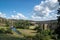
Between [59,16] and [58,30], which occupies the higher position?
[59,16]

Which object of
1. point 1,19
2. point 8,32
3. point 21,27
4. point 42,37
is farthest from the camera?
point 1,19

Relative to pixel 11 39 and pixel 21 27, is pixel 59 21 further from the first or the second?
pixel 21 27

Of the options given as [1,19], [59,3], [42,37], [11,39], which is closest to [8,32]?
[11,39]

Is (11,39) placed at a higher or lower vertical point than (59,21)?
lower

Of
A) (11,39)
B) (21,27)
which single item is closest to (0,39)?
(11,39)

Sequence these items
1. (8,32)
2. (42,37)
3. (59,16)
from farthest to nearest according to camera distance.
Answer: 1. (8,32)
2. (42,37)
3. (59,16)

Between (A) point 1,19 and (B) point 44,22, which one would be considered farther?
(A) point 1,19

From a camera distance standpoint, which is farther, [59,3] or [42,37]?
[42,37]

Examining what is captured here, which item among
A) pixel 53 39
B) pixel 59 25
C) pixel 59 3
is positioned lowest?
pixel 53 39

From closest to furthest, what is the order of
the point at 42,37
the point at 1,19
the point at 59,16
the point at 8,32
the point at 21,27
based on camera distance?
1. the point at 59,16
2. the point at 42,37
3. the point at 8,32
4. the point at 21,27
5. the point at 1,19

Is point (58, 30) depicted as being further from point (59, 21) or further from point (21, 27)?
point (21, 27)
